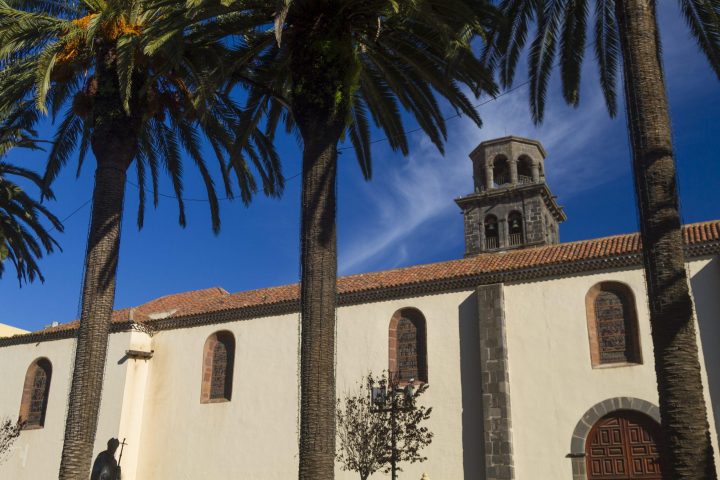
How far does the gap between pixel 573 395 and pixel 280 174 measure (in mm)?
9246

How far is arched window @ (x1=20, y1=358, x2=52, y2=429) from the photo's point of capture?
92.4 ft

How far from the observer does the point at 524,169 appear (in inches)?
1356

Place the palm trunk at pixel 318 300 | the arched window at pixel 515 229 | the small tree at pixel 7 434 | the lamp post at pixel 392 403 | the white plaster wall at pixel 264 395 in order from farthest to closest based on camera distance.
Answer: the arched window at pixel 515 229 < the small tree at pixel 7 434 < the white plaster wall at pixel 264 395 < the lamp post at pixel 392 403 < the palm trunk at pixel 318 300

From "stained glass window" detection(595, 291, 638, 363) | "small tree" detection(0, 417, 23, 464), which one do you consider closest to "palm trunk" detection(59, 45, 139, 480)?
"stained glass window" detection(595, 291, 638, 363)

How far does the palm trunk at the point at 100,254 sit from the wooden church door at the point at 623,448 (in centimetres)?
1190

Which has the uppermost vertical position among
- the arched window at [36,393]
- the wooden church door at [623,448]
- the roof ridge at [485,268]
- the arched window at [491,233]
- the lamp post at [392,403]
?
the arched window at [491,233]

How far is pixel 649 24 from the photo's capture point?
1059 centimetres

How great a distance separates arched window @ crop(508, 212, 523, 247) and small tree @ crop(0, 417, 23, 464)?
68.2 ft

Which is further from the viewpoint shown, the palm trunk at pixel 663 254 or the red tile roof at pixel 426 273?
the red tile roof at pixel 426 273

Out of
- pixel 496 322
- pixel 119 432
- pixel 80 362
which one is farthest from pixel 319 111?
pixel 119 432

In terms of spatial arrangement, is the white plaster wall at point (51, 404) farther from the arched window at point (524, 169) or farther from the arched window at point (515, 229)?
the arched window at point (524, 169)

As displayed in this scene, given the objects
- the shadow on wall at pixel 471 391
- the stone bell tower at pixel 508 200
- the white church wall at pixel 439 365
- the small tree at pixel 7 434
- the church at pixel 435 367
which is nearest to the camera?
the church at pixel 435 367

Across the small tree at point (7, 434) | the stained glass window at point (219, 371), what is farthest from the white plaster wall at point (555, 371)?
the small tree at point (7, 434)

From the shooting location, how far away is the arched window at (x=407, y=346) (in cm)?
2181
